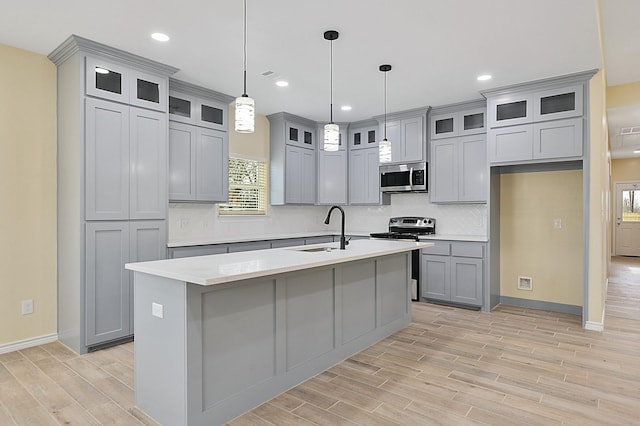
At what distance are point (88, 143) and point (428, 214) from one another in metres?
4.64

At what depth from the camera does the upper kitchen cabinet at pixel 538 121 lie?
4.25m

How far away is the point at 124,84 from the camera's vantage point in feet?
12.1

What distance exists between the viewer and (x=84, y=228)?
3.41 meters

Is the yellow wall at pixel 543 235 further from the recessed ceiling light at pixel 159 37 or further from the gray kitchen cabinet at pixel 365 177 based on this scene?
the recessed ceiling light at pixel 159 37

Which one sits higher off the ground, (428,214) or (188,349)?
(428,214)

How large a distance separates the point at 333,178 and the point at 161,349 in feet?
15.1

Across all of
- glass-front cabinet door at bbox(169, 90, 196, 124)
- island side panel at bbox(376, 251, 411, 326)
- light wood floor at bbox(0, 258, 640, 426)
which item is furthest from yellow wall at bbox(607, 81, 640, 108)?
glass-front cabinet door at bbox(169, 90, 196, 124)

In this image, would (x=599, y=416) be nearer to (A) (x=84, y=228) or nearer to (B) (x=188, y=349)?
(B) (x=188, y=349)

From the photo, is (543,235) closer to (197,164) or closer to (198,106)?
(197,164)

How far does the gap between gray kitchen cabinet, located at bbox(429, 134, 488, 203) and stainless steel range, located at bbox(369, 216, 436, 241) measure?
48 centimetres

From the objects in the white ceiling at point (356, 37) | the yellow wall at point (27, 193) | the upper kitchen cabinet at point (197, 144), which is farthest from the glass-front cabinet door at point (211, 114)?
the yellow wall at point (27, 193)

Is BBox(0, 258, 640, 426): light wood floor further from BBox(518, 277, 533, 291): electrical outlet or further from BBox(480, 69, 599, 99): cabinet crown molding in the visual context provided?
BBox(480, 69, 599, 99): cabinet crown molding

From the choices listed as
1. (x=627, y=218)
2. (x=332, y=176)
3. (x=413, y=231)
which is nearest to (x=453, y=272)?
(x=413, y=231)

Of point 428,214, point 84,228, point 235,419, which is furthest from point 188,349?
point 428,214
